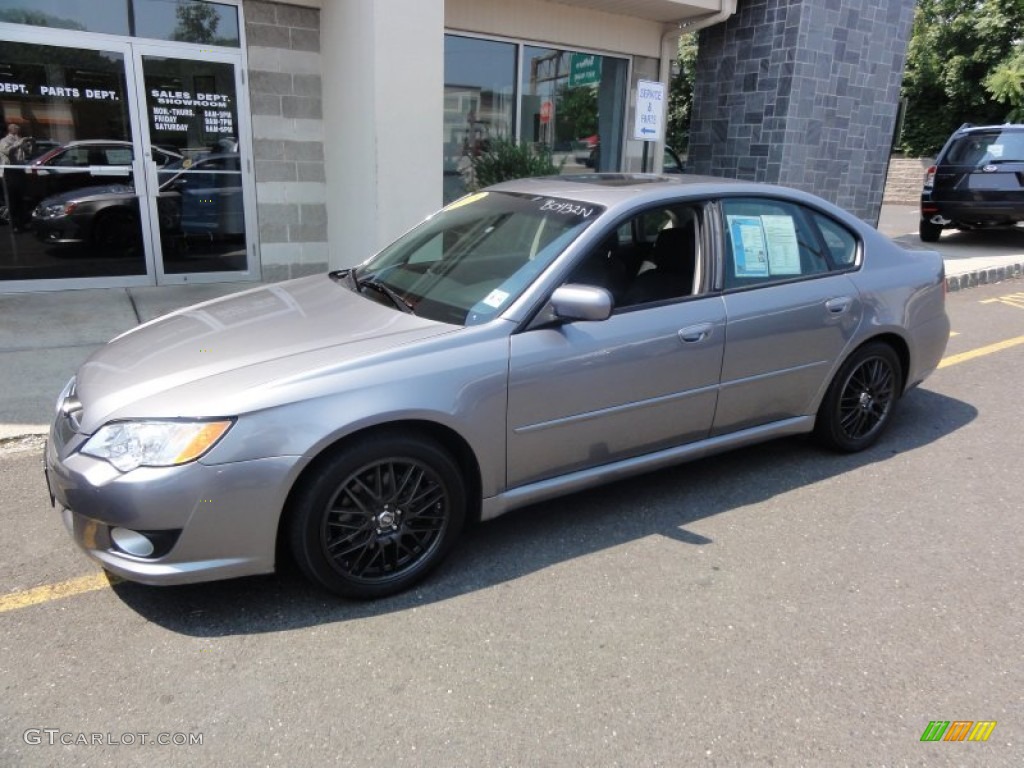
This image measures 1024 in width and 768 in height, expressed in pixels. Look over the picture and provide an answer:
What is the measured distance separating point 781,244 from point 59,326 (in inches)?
227

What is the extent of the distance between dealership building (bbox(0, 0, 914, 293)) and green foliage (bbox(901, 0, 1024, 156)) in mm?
12899

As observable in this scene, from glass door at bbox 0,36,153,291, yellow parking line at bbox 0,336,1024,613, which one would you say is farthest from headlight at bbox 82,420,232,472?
glass door at bbox 0,36,153,291

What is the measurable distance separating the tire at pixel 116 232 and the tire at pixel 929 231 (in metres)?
11.9

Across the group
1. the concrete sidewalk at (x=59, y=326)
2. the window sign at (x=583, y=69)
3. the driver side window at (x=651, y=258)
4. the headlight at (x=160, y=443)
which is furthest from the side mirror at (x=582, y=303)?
the window sign at (x=583, y=69)

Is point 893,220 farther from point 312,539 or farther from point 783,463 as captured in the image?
point 312,539

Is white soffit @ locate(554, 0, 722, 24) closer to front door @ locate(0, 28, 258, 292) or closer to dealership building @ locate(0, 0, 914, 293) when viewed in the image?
dealership building @ locate(0, 0, 914, 293)

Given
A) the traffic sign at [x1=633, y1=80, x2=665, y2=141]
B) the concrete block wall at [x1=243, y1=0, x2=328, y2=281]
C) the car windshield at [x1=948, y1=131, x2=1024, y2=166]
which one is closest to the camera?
the traffic sign at [x1=633, y1=80, x2=665, y2=141]

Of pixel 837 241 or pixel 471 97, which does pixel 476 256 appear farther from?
pixel 471 97

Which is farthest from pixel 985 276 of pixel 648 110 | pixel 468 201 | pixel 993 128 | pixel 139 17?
pixel 139 17

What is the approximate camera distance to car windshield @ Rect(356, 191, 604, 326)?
3260 mm

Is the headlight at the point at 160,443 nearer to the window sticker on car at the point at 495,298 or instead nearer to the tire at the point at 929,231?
the window sticker on car at the point at 495,298

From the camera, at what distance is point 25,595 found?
2945 millimetres

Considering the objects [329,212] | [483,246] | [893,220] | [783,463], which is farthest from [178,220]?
[893,220]

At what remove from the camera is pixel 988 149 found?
1166cm
